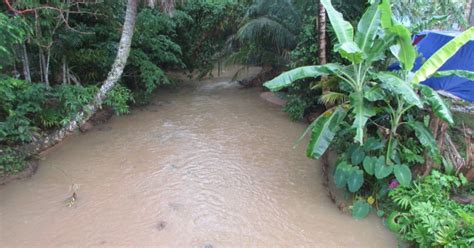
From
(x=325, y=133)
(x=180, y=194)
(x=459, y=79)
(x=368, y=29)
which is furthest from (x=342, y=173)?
(x=459, y=79)

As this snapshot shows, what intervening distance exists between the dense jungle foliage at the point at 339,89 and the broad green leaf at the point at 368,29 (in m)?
0.01

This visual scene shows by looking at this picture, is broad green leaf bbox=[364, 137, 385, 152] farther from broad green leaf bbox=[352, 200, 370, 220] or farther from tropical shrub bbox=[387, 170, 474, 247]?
broad green leaf bbox=[352, 200, 370, 220]

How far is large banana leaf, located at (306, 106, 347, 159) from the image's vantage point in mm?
3928

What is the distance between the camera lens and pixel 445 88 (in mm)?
5562

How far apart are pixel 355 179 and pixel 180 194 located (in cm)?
228

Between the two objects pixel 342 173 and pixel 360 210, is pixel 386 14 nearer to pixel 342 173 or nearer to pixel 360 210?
pixel 342 173

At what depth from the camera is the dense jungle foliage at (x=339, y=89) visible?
357 cm

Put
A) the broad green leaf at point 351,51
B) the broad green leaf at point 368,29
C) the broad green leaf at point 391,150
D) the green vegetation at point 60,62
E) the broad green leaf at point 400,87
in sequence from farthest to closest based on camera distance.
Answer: the green vegetation at point 60,62
the broad green leaf at point 391,150
the broad green leaf at point 368,29
the broad green leaf at point 351,51
the broad green leaf at point 400,87

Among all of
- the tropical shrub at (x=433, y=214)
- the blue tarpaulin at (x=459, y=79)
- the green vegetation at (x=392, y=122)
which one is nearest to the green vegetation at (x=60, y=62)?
the green vegetation at (x=392, y=122)

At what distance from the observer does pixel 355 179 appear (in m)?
3.99

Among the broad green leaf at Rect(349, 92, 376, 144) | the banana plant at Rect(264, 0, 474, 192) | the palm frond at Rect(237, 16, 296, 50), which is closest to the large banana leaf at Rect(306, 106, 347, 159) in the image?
the banana plant at Rect(264, 0, 474, 192)

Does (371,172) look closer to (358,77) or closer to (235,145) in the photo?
(358,77)

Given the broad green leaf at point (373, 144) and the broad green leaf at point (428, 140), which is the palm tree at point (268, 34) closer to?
the broad green leaf at point (373, 144)

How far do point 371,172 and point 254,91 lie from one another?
585cm
